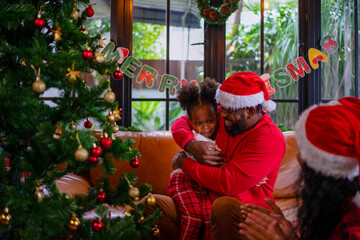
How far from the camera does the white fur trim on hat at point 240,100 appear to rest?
1.65 metres

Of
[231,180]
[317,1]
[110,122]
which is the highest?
[317,1]

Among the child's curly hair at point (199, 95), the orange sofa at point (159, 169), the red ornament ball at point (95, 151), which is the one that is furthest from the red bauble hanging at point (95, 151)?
the orange sofa at point (159, 169)

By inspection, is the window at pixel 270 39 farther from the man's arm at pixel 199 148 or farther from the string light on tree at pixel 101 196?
the string light on tree at pixel 101 196

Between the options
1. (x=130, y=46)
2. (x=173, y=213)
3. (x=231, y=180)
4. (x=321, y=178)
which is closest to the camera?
(x=321, y=178)

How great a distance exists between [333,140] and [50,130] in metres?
0.84

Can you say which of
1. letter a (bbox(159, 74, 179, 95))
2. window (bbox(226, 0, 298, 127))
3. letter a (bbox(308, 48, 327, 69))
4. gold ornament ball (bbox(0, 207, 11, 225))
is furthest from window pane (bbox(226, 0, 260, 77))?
gold ornament ball (bbox(0, 207, 11, 225))

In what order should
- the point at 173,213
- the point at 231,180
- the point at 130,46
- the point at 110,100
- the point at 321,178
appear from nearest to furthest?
the point at 321,178 → the point at 110,100 → the point at 231,180 → the point at 173,213 → the point at 130,46

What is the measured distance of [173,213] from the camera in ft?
6.02

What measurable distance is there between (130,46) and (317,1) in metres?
1.64

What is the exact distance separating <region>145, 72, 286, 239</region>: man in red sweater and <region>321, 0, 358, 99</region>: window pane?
5.09 feet

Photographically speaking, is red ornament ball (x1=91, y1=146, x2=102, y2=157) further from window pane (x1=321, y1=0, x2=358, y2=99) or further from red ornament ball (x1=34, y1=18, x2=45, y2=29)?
window pane (x1=321, y1=0, x2=358, y2=99)

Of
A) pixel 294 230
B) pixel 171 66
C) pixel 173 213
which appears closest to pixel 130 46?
pixel 171 66

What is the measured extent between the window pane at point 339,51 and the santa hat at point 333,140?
2.11 m

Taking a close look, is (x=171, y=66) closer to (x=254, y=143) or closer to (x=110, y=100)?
(x=254, y=143)
